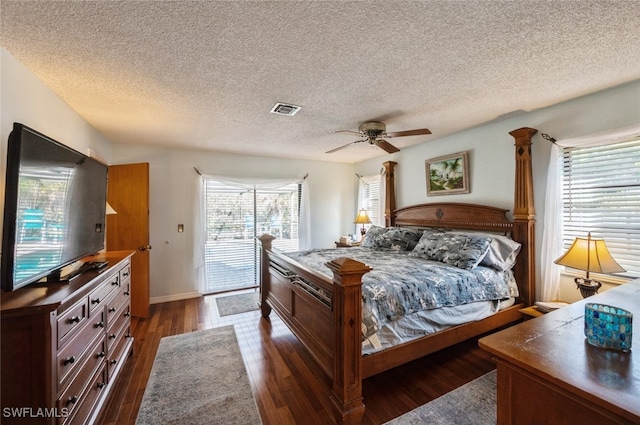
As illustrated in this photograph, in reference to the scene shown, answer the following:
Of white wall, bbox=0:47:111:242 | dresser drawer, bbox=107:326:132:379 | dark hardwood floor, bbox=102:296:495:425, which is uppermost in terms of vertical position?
white wall, bbox=0:47:111:242

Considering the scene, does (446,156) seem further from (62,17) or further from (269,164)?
(62,17)

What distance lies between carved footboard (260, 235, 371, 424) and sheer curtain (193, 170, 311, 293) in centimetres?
230

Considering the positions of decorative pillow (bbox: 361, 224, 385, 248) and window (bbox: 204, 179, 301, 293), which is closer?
decorative pillow (bbox: 361, 224, 385, 248)

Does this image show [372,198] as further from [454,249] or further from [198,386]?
[198,386]

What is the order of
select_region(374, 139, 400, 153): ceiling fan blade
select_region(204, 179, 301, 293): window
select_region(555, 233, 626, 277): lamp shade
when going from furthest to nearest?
select_region(204, 179, 301, 293): window < select_region(374, 139, 400, 153): ceiling fan blade < select_region(555, 233, 626, 277): lamp shade

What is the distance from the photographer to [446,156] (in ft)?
12.2

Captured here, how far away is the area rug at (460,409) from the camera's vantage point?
1.74 m

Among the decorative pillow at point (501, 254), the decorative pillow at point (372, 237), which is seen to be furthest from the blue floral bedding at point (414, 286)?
the decorative pillow at point (372, 237)

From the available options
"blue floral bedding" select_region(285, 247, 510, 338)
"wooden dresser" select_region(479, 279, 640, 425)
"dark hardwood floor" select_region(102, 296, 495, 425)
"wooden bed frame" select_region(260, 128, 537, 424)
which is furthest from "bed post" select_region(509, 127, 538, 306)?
"wooden dresser" select_region(479, 279, 640, 425)

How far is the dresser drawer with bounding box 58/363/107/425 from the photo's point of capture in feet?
4.46

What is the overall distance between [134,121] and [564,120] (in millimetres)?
4511

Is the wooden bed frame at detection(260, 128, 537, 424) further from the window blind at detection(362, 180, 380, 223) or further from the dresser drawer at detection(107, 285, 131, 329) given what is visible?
the dresser drawer at detection(107, 285, 131, 329)

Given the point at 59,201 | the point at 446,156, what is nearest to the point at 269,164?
the point at 446,156

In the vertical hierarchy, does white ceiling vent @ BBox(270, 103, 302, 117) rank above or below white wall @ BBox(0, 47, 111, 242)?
above
